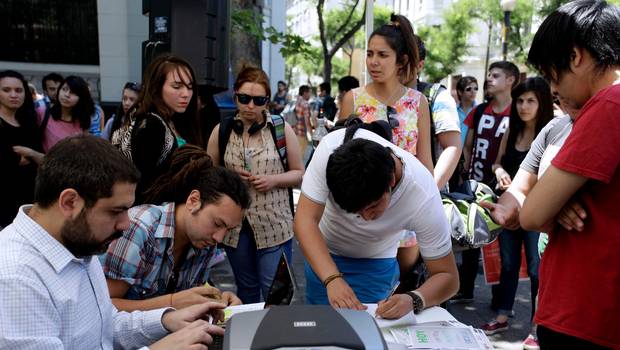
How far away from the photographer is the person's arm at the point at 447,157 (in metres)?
2.86

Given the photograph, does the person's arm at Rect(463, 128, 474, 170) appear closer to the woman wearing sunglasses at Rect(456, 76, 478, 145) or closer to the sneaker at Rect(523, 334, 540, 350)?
the woman wearing sunglasses at Rect(456, 76, 478, 145)

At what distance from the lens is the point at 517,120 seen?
154 inches

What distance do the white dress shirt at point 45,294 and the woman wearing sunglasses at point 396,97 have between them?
65.5 inches

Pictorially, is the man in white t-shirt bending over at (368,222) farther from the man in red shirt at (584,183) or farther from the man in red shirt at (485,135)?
the man in red shirt at (485,135)

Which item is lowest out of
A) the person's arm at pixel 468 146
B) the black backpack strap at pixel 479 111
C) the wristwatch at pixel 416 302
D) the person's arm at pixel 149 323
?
the person's arm at pixel 149 323

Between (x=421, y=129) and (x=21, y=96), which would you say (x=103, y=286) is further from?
(x=21, y=96)

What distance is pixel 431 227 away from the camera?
197cm

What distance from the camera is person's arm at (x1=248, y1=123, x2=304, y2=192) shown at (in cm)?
304

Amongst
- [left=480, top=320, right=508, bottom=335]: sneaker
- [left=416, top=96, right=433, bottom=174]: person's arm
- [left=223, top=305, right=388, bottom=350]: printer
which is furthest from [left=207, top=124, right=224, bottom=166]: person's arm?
[left=480, top=320, right=508, bottom=335]: sneaker

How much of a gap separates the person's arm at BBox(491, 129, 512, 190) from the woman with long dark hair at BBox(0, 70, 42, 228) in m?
3.31

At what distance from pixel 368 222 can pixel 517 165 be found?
2128mm

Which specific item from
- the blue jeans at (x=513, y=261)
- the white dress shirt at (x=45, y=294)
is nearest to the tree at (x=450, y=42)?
the blue jeans at (x=513, y=261)

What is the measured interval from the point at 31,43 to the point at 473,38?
36.0 m

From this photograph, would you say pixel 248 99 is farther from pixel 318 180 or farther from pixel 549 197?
pixel 549 197
